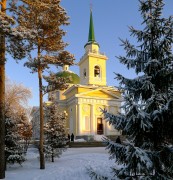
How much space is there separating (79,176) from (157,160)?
7.50 m

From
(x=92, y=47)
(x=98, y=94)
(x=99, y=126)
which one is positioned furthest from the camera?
(x=92, y=47)

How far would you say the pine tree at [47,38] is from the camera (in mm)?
15258

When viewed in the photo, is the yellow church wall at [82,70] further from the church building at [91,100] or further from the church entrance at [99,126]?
the church entrance at [99,126]

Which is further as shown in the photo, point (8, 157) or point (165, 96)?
point (8, 157)

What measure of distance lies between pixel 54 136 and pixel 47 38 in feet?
25.0

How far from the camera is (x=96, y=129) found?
45.8 metres

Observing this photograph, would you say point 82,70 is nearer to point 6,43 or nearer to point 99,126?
point 99,126

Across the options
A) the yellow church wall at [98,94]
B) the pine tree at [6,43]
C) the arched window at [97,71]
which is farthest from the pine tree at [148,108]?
the arched window at [97,71]

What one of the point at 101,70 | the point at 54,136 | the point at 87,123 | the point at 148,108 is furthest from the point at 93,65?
the point at 148,108

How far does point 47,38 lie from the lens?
52.5 feet

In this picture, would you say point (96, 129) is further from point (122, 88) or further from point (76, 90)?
point (122, 88)

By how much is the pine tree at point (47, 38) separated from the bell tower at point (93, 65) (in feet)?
111

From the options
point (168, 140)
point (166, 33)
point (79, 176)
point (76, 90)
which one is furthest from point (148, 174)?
point (76, 90)

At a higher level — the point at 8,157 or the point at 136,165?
the point at 136,165
